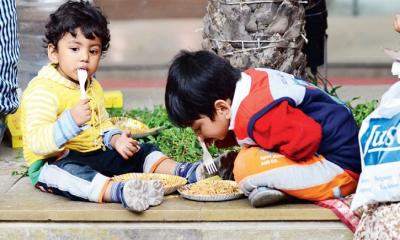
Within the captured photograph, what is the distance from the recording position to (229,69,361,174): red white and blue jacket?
3.88 metres

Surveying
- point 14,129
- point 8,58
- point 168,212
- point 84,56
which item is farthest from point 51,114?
point 14,129

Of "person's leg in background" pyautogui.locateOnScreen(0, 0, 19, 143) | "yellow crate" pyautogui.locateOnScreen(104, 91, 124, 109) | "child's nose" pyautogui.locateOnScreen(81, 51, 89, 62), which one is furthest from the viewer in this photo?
"yellow crate" pyautogui.locateOnScreen(104, 91, 124, 109)

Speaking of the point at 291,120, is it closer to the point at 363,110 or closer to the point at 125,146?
the point at 125,146

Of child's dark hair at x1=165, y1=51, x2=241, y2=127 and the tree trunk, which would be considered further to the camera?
the tree trunk

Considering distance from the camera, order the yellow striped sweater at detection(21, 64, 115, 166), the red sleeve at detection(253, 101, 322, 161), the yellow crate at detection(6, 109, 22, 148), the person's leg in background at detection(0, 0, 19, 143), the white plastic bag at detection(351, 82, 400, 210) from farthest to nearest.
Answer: the yellow crate at detection(6, 109, 22, 148)
the person's leg in background at detection(0, 0, 19, 143)
the yellow striped sweater at detection(21, 64, 115, 166)
the red sleeve at detection(253, 101, 322, 161)
the white plastic bag at detection(351, 82, 400, 210)

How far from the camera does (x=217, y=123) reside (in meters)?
4.09

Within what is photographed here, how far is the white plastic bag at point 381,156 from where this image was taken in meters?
3.75

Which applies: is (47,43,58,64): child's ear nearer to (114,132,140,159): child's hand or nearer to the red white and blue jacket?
(114,132,140,159): child's hand

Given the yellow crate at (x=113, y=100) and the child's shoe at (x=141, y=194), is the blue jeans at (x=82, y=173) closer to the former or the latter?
the child's shoe at (x=141, y=194)

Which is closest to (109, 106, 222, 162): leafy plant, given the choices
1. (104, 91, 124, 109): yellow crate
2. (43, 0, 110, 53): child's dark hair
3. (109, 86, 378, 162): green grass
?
(109, 86, 378, 162): green grass

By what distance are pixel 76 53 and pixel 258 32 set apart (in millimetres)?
1161

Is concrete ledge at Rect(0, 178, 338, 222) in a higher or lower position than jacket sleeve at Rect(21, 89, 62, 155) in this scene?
lower

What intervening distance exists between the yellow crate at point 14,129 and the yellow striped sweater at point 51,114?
1.07 metres

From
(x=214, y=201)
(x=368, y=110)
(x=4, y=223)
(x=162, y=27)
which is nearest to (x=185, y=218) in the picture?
(x=214, y=201)
